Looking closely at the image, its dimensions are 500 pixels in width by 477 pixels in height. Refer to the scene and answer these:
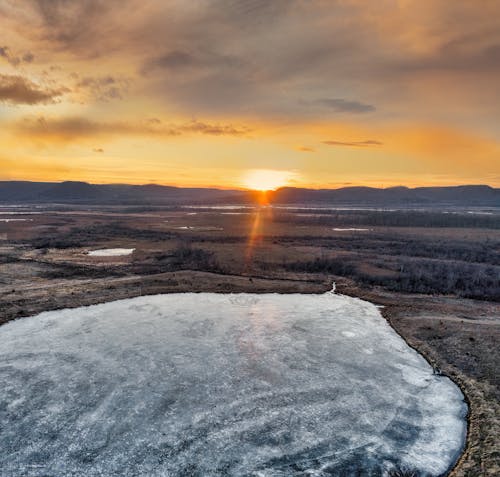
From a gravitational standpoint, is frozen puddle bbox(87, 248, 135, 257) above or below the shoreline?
above

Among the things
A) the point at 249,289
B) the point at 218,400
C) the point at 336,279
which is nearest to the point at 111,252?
the point at 249,289

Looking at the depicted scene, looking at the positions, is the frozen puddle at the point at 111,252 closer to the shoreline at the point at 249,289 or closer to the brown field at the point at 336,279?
the brown field at the point at 336,279

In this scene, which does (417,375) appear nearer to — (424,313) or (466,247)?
(424,313)

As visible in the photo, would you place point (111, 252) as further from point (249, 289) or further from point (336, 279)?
point (336, 279)

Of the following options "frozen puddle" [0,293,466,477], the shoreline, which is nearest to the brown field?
the shoreline

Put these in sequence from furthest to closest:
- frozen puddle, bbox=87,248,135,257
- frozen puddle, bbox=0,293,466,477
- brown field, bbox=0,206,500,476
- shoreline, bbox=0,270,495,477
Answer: frozen puddle, bbox=87,248,135,257, shoreline, bbox=0,270,495,477, brown field, bbox=0,206,500,476, frozen puddle, bbox=0,293,466,477

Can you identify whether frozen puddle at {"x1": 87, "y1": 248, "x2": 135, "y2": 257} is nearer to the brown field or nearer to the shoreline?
the brown field

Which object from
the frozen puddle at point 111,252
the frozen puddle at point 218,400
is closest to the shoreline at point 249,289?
the frozen puddle at point 218,400
